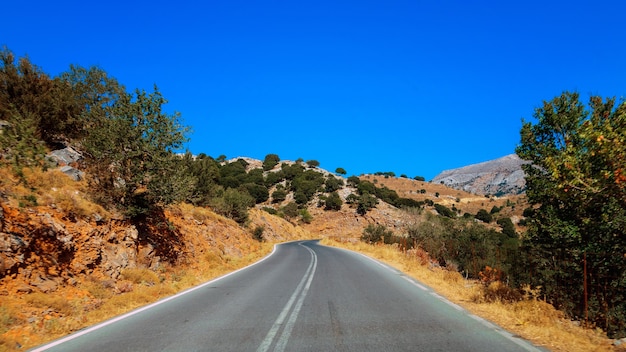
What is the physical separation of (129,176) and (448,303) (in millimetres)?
12119

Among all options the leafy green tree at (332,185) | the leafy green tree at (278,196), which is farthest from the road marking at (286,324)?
the leafy green tree at (332,185)

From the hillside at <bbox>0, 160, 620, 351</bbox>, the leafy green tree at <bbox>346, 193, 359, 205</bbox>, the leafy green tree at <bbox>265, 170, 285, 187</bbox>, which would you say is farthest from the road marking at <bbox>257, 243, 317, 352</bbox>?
the leafy green tree at <bbox>265, 170, 285, 187</bbox>

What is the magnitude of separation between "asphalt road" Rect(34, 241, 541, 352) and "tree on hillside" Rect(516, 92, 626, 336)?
2547 mm

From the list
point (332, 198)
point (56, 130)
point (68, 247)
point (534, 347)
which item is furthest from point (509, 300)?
point (332, 198)

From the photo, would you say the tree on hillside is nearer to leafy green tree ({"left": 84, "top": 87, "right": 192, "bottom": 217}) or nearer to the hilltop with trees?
the hilltop with trees

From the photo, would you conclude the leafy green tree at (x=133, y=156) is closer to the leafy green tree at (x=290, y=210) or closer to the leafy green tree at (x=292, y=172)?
the leafy green tree at (x=290, y=210)

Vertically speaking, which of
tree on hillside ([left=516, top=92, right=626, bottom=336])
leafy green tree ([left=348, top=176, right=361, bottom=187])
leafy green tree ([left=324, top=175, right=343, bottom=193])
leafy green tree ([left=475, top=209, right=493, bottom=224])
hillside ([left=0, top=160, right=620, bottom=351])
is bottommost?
hillside ([left=0, top=160, right=620, bottom=351])

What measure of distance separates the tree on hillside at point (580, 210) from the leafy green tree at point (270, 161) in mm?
95276

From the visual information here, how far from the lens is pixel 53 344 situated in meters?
5.52

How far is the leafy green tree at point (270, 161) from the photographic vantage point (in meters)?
105

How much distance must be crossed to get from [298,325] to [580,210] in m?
6.38

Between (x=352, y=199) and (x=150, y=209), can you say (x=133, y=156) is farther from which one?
(x=352, y=199)

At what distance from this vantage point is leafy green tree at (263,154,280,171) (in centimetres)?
10518

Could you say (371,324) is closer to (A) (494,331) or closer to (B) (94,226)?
(A) (494,331)
